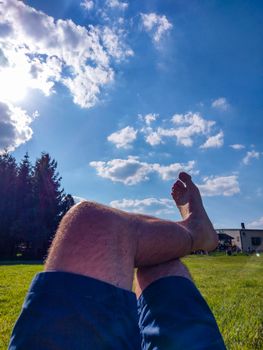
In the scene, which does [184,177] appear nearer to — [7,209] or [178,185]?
[178,185]

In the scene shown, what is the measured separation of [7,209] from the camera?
28391 mm

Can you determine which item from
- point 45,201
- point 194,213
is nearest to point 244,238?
point 45,201

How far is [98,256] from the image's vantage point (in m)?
0.80

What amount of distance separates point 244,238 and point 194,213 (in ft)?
175

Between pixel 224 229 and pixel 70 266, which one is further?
pixel 224 229

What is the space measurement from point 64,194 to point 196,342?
107 ft

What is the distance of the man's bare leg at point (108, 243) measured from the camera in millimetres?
782

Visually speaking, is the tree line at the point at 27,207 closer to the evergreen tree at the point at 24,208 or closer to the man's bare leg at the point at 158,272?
the evergreen tree at the point at 24,208

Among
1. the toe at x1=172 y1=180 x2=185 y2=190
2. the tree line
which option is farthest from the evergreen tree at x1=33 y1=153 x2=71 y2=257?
the toe at x1=172 y1=180 x2=185 y2=190

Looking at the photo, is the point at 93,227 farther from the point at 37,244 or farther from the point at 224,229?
the point at 224,229

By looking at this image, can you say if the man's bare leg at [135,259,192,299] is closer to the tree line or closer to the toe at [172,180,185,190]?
the toe at [172,180,185,190]

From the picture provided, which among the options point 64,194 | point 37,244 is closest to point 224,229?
point 64,194

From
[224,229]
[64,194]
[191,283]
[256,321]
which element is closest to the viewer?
[191,283]

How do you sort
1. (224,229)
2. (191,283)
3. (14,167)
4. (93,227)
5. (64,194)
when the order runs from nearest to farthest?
(93,227)
(191,283)
(14,167)
(64,194)
(224,229)
